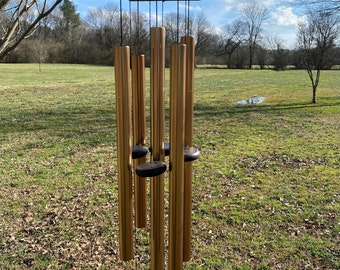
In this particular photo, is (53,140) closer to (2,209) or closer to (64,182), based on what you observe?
(64,182)

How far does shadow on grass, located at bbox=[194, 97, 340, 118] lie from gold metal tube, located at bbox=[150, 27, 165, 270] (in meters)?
9.24

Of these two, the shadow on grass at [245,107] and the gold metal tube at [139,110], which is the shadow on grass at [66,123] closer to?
the shadow on grass at [245,107]

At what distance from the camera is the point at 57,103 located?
13.1 meters

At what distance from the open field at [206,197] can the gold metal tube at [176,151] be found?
139 centimetres

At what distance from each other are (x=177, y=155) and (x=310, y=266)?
228 centimetres

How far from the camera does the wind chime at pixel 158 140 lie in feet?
5.39

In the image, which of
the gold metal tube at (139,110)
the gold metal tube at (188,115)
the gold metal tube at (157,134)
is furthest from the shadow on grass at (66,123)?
the gold metal tube at (157,134)

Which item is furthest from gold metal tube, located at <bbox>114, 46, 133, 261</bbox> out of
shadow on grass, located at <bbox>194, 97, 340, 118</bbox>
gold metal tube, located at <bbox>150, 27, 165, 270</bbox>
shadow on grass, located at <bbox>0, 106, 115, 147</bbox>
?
shadow on grass, located at <bbox>194, 97, 340, 118</bbox>

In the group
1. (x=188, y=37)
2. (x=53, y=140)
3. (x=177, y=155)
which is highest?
(x=188, y=37)

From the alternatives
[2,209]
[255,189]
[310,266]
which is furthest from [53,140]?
[310,266]

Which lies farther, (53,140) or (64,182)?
(53,140)

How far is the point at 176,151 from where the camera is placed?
5.64 ft

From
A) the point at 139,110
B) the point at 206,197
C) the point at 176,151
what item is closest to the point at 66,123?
the point at 206,197

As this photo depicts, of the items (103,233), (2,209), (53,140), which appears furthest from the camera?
(53,140)
